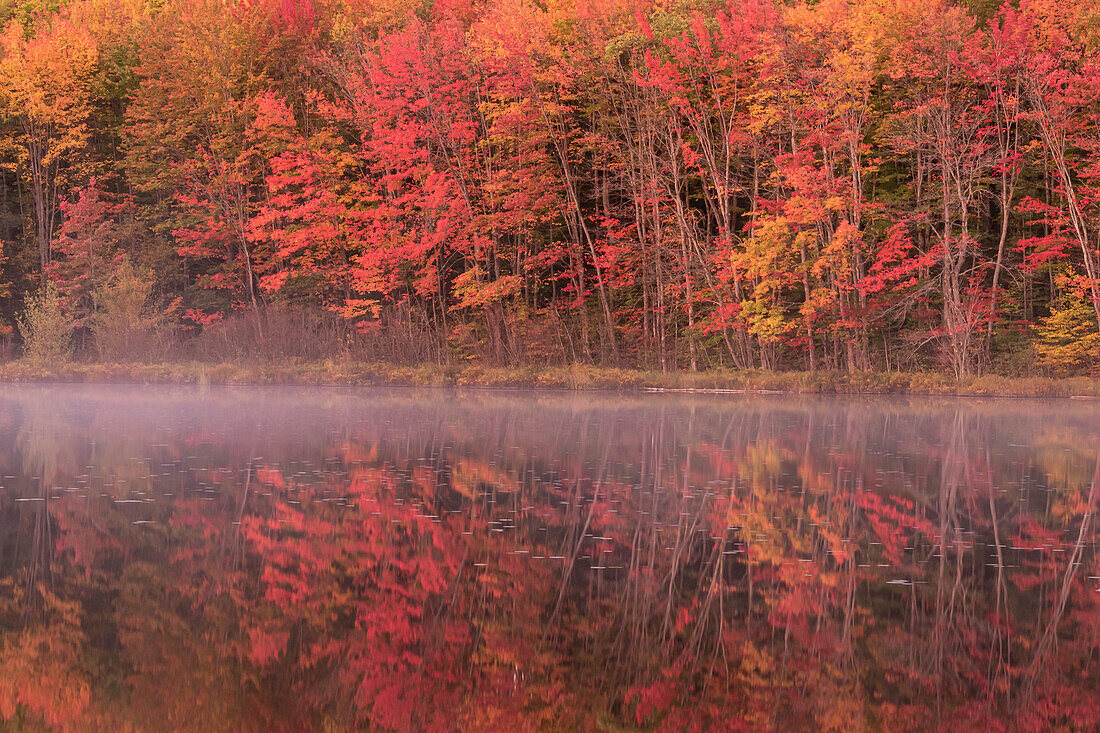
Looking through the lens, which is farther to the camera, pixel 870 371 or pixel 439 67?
pixel 439 67

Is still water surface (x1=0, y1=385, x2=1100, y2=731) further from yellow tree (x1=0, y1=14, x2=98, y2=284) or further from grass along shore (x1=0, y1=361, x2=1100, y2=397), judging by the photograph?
yellow tree (x1=0, y1=14, x2=98, y2=284)

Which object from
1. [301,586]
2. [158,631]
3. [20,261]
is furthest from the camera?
[20,261]

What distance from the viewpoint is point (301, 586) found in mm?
7121

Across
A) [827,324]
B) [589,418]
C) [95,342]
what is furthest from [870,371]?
[95,342]

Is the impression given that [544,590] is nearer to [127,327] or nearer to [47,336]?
[127,327]

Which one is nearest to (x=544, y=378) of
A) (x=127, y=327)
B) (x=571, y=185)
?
(x=571, y=185)

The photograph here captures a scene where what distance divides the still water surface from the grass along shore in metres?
17.5

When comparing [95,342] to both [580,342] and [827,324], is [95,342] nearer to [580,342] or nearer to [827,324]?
[580,342]

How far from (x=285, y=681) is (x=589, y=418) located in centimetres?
1723

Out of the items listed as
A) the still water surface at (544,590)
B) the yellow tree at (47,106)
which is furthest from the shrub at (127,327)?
the still water surface at (544,590)

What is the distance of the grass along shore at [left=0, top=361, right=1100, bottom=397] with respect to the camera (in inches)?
1262

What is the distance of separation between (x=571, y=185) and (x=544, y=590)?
3321cm

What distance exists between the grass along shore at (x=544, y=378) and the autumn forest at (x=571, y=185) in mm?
1311

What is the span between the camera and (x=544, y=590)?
23.3ft
